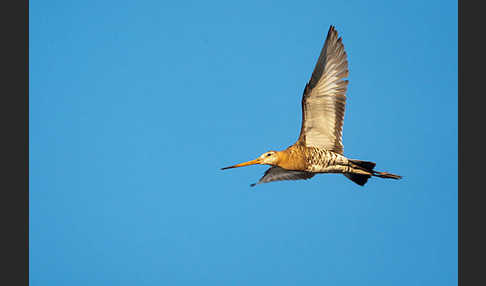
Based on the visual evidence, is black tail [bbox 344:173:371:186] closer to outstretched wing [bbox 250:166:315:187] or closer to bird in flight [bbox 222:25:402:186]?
bird in flight [bbox 222:25:402:186]

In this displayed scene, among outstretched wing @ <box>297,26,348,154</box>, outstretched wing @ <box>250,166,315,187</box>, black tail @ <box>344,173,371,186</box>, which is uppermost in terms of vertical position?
outstretched wing @ <box>297,26,348,154</box>

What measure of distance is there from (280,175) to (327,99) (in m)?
1.86

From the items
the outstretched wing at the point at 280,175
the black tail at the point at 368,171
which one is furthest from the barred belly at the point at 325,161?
the outstretched wing at the point at 280,175

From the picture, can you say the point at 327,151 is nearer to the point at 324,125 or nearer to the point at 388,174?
the point at 324,125

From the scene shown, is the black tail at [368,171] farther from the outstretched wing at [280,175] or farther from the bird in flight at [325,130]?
the outstretched wing at [280,175]

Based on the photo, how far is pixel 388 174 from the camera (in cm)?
774

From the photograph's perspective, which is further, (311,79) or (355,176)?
(355,176)

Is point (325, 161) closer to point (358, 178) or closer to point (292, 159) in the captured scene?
point (292, 159)

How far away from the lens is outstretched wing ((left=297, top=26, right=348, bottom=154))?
754cm

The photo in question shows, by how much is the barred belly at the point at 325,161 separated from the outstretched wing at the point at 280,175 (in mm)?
781

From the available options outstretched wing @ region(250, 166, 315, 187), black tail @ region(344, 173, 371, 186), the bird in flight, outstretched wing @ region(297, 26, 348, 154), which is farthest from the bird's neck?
black tail @ region(344, 173, 371, 186)

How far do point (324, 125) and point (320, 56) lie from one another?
3.73 feet
